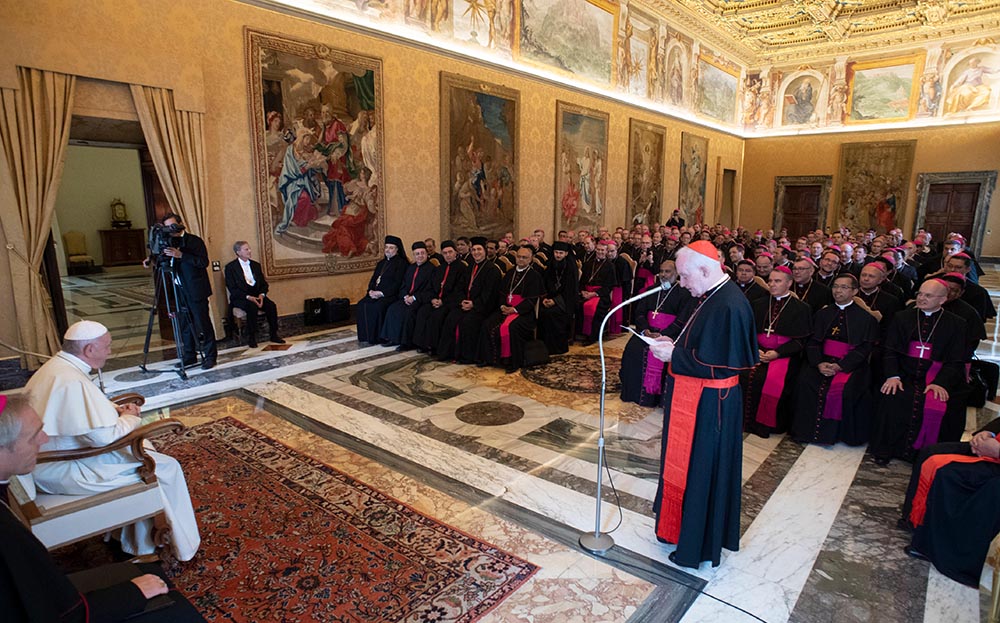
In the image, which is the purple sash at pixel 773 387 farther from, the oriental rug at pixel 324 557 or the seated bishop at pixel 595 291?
the seated bishop at pixel 595 291

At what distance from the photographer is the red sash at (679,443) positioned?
9.87 ft

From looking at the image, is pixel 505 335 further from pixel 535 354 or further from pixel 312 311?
pixel 312 311

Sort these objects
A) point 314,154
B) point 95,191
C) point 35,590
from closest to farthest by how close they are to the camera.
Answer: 1. point 35,590
2. point 314,154
3. point 95,191

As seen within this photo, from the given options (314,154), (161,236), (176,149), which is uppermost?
(314,154)

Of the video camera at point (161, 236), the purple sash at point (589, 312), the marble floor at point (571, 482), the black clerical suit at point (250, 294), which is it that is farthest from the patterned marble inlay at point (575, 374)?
the video camera at point (161, 236)

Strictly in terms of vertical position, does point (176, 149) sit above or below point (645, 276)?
above

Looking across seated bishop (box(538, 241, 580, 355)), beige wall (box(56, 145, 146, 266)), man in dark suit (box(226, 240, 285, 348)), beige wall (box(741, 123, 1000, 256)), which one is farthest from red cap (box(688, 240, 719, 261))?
beige wall (box(741, 123, 1000, 256))

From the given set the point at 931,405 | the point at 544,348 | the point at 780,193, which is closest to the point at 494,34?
the point at 544,348

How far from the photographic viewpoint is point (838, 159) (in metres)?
20.5

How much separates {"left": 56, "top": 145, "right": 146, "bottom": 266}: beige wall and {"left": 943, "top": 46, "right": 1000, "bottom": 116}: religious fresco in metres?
25.9

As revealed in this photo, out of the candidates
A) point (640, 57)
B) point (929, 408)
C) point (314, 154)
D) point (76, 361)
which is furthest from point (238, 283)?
point (640, 57)

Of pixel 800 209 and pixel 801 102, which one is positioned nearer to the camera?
pixel 801 102

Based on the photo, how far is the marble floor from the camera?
2938 millimetres

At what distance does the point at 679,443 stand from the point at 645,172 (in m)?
15.2
